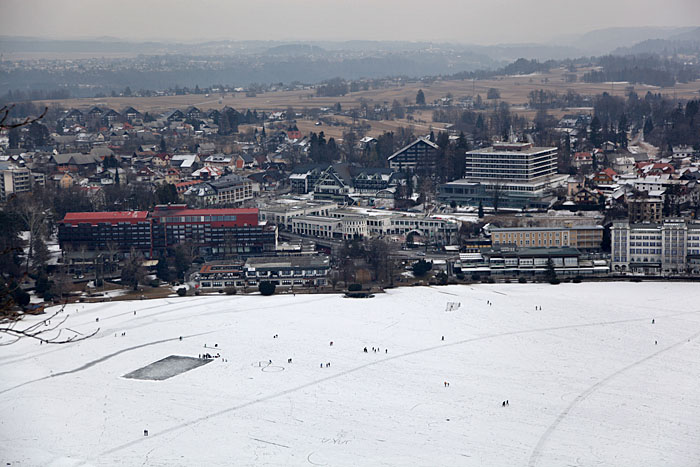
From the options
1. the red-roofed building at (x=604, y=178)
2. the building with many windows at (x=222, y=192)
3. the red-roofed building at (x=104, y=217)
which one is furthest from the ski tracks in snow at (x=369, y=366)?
the building with many windows at (x=222, y=192)

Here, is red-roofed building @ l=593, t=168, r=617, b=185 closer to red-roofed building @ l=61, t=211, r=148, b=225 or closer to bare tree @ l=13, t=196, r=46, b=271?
red-roofed building @ l=61, t=211, r=148, b=225

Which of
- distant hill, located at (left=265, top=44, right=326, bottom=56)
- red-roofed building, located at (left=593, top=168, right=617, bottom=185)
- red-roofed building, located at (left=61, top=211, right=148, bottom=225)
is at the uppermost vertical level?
distant hill, located at (left=265, top=44, right=326, bottom=56)

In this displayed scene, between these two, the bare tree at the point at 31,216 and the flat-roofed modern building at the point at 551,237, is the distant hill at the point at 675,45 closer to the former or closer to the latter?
the flat-roofed modern building at the point at 551,237

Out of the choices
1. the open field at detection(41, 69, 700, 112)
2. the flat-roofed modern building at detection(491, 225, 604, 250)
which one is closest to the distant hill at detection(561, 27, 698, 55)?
the open field at detection(41, 69, 700, 112)

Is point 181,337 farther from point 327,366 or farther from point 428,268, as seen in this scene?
point 428,268

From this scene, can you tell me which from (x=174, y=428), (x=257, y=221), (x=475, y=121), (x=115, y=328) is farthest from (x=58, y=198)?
(x=475, y=121)
